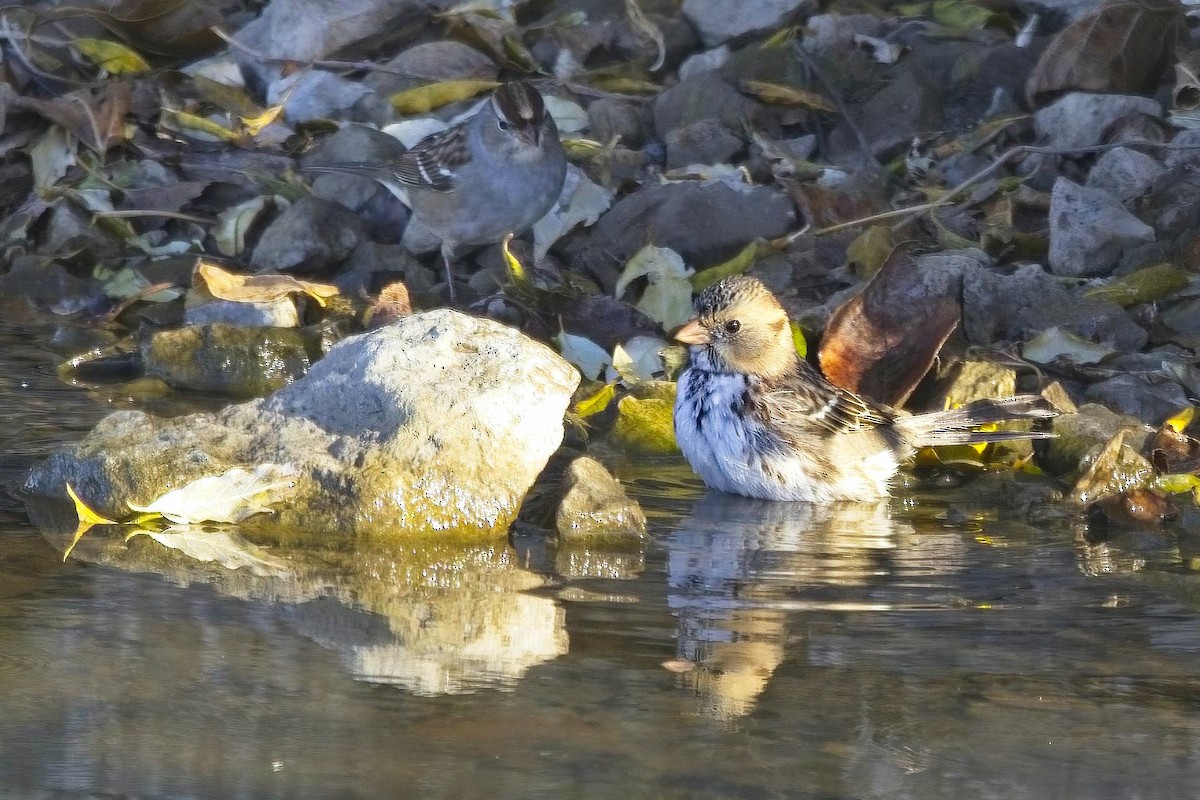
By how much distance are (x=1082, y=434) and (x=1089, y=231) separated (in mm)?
1566

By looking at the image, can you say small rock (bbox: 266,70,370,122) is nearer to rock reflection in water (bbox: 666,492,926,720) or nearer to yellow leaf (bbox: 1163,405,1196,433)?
rock reflection in water (bbox: 666,492,926,720)

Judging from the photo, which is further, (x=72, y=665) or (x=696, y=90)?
(x=696, y=90)

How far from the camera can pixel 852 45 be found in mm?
9102

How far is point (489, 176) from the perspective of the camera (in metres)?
8.69

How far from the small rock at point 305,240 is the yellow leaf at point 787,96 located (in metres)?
2.22

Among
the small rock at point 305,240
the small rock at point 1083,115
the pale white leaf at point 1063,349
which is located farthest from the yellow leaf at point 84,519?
the small rock at point 1083,115

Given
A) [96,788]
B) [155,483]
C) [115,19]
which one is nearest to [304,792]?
[96,788]

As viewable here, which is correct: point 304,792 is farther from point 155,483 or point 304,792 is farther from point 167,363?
point 167,363

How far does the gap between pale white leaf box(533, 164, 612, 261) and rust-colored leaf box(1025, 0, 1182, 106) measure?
7.16ft

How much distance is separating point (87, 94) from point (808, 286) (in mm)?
4330

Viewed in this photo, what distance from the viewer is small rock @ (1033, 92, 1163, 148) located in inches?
320

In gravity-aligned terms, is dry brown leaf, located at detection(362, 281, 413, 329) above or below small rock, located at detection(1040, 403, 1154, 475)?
above

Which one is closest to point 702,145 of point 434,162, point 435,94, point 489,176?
point 489,176

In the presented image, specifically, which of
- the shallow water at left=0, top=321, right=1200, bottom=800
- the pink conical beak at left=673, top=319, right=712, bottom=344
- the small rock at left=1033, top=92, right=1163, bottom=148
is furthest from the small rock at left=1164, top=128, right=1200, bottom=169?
the shallow water at left=0, top=321, right=1200, bottom=800
